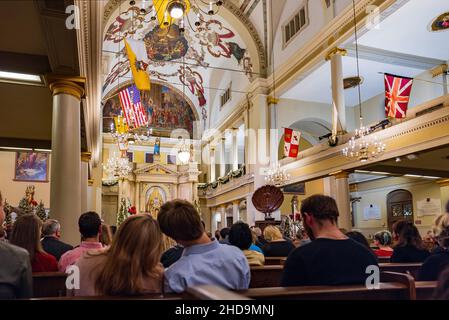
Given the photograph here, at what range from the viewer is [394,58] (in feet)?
45.3

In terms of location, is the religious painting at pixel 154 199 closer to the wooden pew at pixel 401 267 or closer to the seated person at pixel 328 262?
the wooden pew at pixel 401 267

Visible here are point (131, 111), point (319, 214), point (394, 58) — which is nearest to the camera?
point (319, 214)

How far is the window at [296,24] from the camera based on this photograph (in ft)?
46.5

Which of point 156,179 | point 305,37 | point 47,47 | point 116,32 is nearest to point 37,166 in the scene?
point 116,32

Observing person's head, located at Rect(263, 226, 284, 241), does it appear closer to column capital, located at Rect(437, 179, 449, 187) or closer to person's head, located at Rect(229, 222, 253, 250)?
person's head, located at Rect(229, 222, 253, 250)

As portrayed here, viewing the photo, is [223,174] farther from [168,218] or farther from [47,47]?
[168,218]

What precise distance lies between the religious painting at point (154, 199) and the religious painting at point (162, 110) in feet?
12.8

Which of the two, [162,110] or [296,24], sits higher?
[296,24]

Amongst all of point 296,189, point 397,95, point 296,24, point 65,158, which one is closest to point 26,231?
point 65,158

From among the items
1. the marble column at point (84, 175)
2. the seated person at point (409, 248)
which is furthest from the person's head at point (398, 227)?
the marble column at point (84, 175)

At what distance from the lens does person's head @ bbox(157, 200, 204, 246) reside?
7.59 ft

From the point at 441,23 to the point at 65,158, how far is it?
11099mm

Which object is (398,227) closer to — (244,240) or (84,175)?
(244,240)

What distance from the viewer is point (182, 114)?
2583 centimetres
